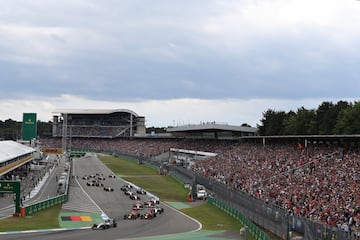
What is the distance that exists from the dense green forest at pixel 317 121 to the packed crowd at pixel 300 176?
12.8m

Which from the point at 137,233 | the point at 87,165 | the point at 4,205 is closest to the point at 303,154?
the point at 137,233

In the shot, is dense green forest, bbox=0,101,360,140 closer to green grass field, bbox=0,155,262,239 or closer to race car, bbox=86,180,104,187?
green grass field, bbox=0,155,262,239

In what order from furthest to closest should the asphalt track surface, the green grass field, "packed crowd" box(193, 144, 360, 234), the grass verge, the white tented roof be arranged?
1. the white tented roof
2. the green grass field
3. the grass verge
4. the asphalt track surface
5. "packed crowd" box(193, 144, 360, 234)

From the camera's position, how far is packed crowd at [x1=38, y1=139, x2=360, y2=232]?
121 ft

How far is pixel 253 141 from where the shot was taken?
88.5 meters

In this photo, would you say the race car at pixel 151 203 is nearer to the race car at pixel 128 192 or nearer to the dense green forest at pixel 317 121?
the race car at pixel 128 192

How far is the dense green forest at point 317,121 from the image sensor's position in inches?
3155

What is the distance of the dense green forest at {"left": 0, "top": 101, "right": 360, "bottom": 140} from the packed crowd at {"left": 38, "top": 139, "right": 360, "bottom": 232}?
1280 cm

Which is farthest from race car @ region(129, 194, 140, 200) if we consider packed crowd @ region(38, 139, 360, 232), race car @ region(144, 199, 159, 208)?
packed crowd @ region(38, 139, 360, 232)

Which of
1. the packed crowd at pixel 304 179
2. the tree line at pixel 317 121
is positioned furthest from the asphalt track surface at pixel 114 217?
the tree line at pixel 317 121

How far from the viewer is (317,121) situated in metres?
93.4

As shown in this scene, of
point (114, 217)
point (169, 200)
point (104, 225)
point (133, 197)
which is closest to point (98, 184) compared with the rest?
point (133, 197)

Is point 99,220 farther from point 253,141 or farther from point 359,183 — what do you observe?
point 253,141

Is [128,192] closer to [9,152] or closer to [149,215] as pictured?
[149,215]
